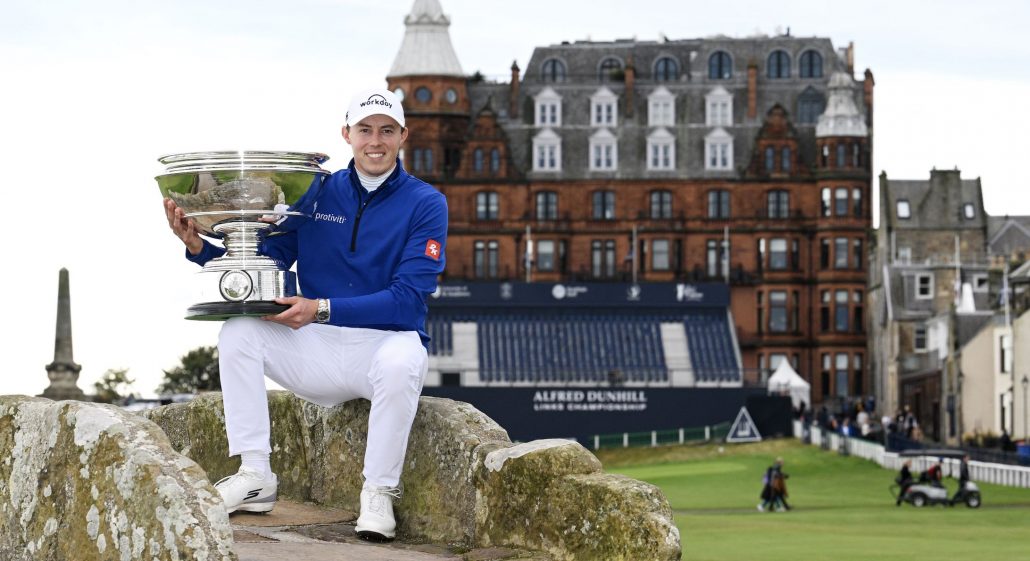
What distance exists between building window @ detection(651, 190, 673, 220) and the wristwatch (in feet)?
365

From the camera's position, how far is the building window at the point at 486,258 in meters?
119

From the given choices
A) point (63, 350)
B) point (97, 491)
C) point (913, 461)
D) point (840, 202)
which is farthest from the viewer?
point (840, 202)

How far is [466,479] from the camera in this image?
962 centimetres

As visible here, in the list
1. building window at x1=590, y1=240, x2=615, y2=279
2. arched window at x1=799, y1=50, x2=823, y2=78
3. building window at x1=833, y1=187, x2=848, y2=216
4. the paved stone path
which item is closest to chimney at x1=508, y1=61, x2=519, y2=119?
building window at x1=590, y1=240, x2=615, y2=279

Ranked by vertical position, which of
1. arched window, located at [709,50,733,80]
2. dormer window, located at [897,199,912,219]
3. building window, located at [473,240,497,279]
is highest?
arched window, located at [709,50,733,80]

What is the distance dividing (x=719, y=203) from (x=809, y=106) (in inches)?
302

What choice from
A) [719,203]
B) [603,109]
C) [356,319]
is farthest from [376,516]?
[603,109]

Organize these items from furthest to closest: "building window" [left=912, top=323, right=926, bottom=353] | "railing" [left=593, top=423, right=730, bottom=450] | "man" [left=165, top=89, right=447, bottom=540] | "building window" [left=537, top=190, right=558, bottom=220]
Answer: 1. "building window" [left=537, top=190, right=558, bottom=220]
2. "building window" [left=912, top=323, right=926, bottom=353]
3. "railing" [left=593, top=423, right=730, bottom=450]
4. "man" [left=165, top=89, right=447, bottom=540]

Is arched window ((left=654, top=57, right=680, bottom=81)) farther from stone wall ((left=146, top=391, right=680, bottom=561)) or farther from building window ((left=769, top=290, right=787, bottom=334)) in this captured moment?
stone wall ((left=146, top=391, right=680, bottom=561))

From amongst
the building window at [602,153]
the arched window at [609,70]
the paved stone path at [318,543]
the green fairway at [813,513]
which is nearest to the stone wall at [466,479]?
the paved stone path at [318,543]

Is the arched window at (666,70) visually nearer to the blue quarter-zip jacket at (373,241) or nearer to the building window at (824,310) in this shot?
the building window at (824,310)

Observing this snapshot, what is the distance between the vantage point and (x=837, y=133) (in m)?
116

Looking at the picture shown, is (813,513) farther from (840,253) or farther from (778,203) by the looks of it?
(778,203)

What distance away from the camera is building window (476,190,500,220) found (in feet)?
391
